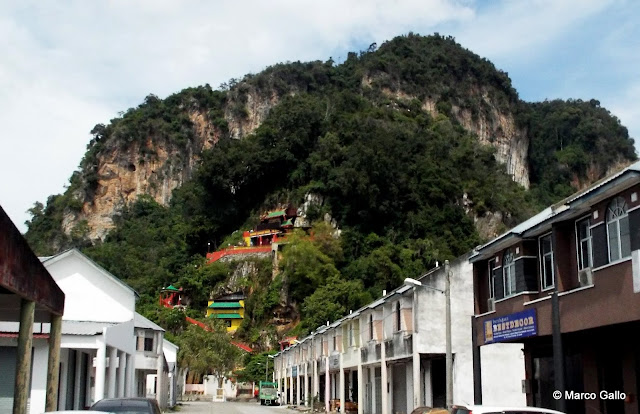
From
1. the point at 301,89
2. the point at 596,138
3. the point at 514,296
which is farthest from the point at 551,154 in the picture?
the point at 514,296

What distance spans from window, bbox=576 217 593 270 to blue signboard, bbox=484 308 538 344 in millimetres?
2431

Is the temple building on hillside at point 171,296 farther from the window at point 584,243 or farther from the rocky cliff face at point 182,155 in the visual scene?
the window at point 584,243

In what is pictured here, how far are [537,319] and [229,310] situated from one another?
227 ft

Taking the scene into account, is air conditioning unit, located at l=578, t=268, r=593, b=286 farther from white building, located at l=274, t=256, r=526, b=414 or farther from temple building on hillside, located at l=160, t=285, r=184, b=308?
temple building on hillside, located at l=160, t=285, r=184, b=308

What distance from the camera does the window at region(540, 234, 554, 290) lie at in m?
20.4

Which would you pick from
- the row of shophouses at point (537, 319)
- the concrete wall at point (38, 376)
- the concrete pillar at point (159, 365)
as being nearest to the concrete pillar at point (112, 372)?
the concrete wall at point (38, 376)

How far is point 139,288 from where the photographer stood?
9750cm

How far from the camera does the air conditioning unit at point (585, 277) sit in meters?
17.5

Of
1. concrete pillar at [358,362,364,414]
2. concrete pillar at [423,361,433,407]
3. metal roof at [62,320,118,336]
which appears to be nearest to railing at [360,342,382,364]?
concrete pillar at [358,362,364,414]

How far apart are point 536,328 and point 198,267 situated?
76.2m

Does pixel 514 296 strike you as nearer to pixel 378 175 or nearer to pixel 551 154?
pixel 378 175

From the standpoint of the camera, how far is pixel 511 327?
70.9ft

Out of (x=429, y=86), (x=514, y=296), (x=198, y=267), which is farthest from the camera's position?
(x=429, y=86)

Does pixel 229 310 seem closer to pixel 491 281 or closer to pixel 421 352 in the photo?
pixel 421 352
